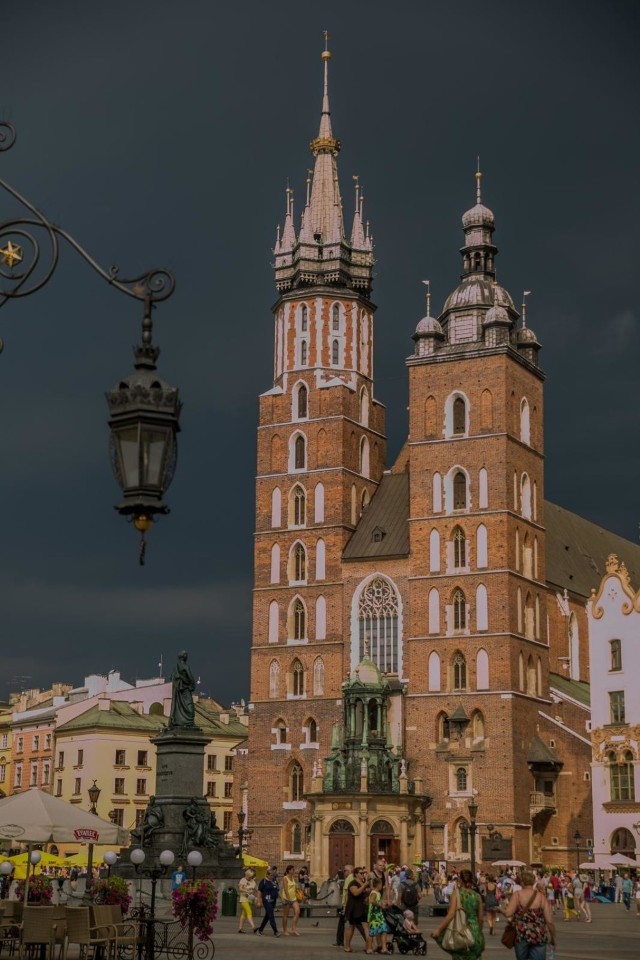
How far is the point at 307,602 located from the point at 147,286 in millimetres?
56972

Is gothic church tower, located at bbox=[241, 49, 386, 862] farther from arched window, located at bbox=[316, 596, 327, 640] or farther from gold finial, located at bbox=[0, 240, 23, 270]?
gold finial, located at bbox=[0, 240, 23, 270]

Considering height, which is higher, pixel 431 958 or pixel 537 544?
pixel 537 544

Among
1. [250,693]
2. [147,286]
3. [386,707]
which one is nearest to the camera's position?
[147,286]

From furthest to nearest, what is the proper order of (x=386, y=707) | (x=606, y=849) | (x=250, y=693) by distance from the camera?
(x=250, y=693) → (x=386, y=707) → (x=606, y=849)

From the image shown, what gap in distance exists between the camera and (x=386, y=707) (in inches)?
2446

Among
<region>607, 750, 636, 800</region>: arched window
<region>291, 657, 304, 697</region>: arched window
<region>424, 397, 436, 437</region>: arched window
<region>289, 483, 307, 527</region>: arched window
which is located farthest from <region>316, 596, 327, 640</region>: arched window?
<region>607, 750, 636, 800</region>: arched window

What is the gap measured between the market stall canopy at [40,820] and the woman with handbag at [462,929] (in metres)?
8.06

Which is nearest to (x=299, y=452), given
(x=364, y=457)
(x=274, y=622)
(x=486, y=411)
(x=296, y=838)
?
(x=364, y=457)

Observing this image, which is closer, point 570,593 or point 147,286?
point 147,286

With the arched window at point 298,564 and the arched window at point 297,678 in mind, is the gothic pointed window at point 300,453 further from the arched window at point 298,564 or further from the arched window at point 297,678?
the arched window at point 297,678

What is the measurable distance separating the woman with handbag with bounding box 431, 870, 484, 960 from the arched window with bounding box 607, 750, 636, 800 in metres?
42.0

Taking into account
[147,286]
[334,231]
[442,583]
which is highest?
[334,231]

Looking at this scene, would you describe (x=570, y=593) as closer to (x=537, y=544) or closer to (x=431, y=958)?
(x=537, y=544)

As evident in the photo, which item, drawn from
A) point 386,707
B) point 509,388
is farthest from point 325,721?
point 509,388
